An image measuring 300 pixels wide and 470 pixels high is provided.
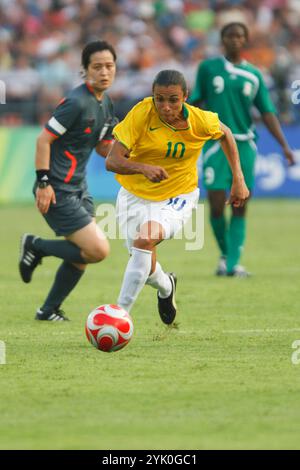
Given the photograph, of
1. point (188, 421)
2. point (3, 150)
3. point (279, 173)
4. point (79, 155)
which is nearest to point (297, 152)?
point (279, 173)

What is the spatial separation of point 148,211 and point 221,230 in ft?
14.1

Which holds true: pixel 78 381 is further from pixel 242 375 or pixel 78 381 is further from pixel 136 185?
pixel 136 185

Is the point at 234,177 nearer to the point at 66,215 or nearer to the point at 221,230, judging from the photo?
the point at 66,215

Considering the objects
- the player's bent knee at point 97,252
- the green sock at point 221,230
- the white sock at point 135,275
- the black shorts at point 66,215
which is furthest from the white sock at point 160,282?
the green sock at point 221,230

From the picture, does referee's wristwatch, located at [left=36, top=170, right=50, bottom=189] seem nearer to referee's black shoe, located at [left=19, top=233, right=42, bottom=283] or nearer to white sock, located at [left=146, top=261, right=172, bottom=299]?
referee's black shoe, located at [left=19, top=233, right=42, bottom=283]

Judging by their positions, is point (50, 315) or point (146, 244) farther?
point (50, 315)

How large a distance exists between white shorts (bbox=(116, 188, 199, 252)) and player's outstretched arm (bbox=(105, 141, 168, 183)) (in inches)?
17.9

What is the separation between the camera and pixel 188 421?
5688mm

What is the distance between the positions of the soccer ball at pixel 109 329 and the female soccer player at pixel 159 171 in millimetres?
304

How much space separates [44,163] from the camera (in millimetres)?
Result: 8586

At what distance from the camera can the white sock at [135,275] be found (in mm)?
7797

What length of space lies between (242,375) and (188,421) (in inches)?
47.4

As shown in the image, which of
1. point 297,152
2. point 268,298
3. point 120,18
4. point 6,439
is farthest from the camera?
point 120,18

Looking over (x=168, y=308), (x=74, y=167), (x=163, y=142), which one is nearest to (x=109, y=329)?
(x=168, y=308)
